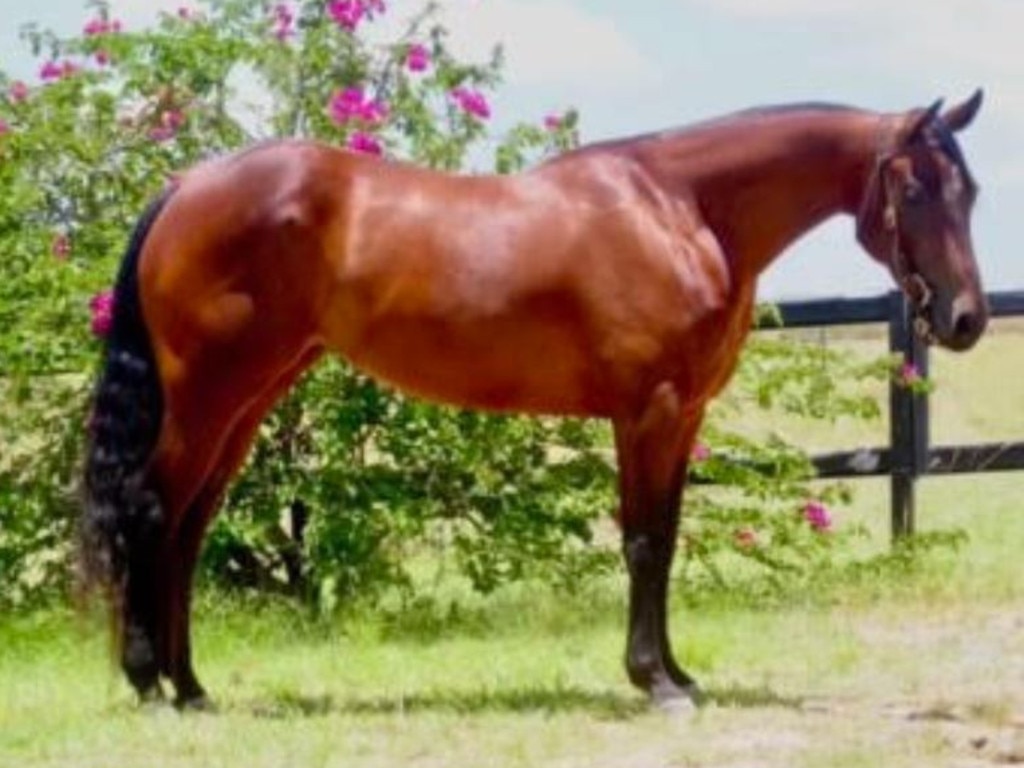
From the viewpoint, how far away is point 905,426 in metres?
10.5

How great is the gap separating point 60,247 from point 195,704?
310cm

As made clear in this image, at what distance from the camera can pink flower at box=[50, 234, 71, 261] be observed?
29.1 ft

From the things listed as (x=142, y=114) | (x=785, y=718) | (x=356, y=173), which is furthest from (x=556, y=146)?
(x=785, y=718)

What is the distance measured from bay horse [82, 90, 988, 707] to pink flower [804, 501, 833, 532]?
3.01 meters

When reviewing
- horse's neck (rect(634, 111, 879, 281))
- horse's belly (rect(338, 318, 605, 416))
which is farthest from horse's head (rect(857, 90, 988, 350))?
Result: horse's belly (rect(338, 318, 605, 416))

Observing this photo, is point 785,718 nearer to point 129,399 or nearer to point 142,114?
point 129,399

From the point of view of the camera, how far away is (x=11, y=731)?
608cm

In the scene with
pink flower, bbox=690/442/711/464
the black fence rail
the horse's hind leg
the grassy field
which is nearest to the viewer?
the grassy field

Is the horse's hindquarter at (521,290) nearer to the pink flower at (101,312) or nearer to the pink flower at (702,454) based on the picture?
the pink flower at (101,312)

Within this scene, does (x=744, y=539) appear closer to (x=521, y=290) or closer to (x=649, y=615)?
(x=649, y=615)

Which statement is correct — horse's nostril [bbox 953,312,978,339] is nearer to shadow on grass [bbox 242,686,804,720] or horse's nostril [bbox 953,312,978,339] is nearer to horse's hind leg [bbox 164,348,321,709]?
shadow on grass [bbox 242,686,804,720]

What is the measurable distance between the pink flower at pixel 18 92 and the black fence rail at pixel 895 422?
12.2 feet

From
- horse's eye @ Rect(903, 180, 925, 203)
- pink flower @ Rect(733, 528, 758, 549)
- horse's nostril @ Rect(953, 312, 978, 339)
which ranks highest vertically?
horse's eye @ Rect(903, 180, 925, 203)

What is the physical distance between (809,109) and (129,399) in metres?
2.28
